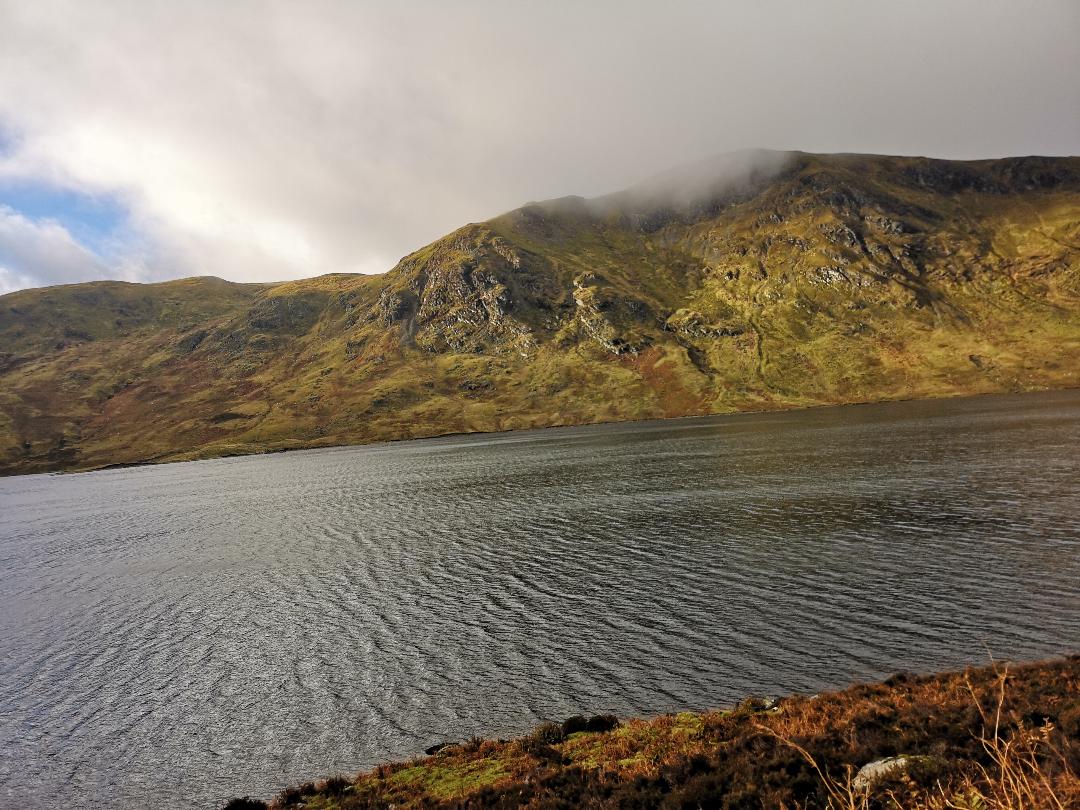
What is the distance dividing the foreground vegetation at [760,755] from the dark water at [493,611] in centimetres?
301

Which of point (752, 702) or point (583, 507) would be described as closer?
point (752, 702)

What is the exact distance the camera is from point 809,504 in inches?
2645

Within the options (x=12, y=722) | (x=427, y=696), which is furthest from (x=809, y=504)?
(x=12, y=722)

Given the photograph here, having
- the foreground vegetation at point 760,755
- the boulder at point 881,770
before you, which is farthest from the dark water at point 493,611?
the boulder at point 881,770

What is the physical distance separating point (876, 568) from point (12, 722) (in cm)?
5400

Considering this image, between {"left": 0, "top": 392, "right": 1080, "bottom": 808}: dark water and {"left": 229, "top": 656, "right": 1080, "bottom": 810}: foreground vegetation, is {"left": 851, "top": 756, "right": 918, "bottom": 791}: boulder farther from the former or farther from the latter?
{"left": 0, "top": 392, "right": 1080, "bottom": 808}: dark water

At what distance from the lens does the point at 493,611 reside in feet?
144

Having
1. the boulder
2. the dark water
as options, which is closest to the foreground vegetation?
the boulder

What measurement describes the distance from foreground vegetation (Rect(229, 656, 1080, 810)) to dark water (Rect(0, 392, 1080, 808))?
3.01m

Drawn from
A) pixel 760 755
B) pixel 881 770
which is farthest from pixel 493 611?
pixel 881 770

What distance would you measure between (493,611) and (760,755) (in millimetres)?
26868

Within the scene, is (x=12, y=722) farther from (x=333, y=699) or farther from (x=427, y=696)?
(x=427, y=696)

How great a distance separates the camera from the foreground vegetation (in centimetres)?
1667

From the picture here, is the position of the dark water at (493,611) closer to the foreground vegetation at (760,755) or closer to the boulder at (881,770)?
the foreground vegetation at (760,755)
